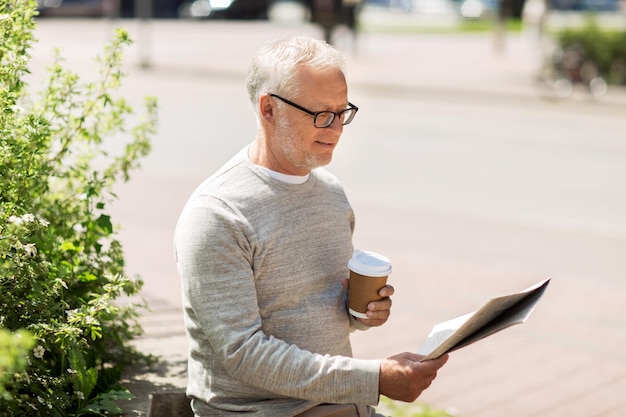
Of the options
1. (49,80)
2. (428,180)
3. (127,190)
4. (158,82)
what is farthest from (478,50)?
(49,80)

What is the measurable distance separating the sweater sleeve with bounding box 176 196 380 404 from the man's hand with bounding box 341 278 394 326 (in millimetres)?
206

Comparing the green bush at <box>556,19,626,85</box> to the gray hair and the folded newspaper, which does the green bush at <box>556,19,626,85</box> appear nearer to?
the gray hair

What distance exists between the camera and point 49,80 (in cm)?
320

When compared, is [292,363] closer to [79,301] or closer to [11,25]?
[79,301]

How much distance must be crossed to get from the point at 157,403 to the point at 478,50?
24375 mm

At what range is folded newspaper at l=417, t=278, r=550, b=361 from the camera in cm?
233

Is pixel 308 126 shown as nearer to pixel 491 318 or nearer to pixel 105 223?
pixel 491 318

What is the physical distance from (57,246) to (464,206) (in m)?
6.12

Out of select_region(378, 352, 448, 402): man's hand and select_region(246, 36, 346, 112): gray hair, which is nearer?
select_region(378, 352, 448, 402): man's hand

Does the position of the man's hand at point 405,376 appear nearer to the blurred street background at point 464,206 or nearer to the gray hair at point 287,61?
the gray hair at point 287,61

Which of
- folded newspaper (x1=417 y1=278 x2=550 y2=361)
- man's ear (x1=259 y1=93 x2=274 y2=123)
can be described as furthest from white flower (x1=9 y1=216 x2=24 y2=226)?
folded newspaper (x1=417 y1=278 x2=550 y2=361)

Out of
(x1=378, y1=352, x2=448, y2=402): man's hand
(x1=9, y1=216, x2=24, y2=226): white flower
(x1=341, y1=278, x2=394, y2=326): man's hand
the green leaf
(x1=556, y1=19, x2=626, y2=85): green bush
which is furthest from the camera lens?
(x1=556, y1=19, x2=626, y2=85): green bush

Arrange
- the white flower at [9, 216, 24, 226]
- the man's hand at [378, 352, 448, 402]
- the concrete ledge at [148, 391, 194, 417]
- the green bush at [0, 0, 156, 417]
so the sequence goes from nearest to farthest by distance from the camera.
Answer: the white flower at [9, 216, 24, 226] < the man's hand at [378, 352, 448, 402] < the green bush at [0, 0, 156, 417] < the concrete ledge at [148, 391, 194, 417]

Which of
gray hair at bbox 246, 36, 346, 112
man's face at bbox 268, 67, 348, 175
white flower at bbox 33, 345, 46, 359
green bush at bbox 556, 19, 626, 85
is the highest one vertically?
gray hair at bbox 246, 36, 346, 112
